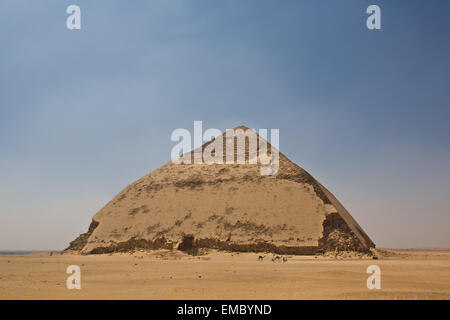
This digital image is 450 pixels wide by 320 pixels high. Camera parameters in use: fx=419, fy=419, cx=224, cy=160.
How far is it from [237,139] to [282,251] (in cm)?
2034

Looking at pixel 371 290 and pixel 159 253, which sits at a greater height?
pixel 371 290

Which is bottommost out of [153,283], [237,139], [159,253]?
[159,253]

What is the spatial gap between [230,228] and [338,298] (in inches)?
1020

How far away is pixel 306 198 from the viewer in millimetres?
37188

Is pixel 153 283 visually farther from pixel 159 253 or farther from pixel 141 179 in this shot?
pixel 141 179

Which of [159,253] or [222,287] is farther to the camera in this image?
[159,253]

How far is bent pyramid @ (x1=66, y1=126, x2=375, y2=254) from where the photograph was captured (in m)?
33.1

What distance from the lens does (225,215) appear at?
3647 cm

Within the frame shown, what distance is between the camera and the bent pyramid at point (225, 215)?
1304 inches

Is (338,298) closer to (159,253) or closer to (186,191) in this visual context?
(159,253)

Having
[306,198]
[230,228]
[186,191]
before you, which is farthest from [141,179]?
[306,198]
